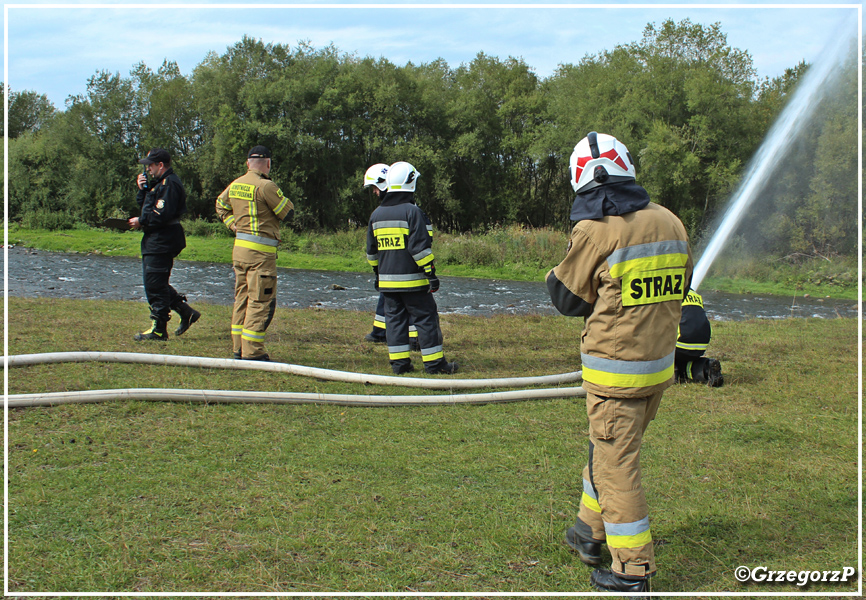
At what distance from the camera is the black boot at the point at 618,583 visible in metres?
2.91

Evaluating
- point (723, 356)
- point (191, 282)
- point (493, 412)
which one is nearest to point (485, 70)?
point (191, 282)

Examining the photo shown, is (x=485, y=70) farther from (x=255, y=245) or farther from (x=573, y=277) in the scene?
(x=573, y=277)

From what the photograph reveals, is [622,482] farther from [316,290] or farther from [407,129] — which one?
[407,129]

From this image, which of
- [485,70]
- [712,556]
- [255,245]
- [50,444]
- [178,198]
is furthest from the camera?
[485,70]

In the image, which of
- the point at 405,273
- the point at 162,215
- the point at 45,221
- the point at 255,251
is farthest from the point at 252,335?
the point at 45,221

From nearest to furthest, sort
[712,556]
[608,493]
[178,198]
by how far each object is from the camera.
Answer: [608,493]
[712,556]
[178,198]

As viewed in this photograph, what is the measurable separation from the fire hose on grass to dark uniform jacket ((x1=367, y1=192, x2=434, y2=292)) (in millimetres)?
1165

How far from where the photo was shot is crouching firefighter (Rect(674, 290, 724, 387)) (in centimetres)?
639

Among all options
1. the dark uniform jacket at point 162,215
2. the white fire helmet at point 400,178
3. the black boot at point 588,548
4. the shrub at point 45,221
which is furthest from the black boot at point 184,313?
the shrub at point 45,221

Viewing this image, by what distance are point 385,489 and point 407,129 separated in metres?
36.1

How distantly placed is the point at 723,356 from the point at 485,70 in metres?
37.2

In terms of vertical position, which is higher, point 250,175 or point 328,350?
point 250,175

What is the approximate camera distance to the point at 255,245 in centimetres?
694

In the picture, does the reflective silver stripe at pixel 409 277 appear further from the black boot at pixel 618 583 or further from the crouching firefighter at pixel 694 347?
the black boot at pixel 618 583
